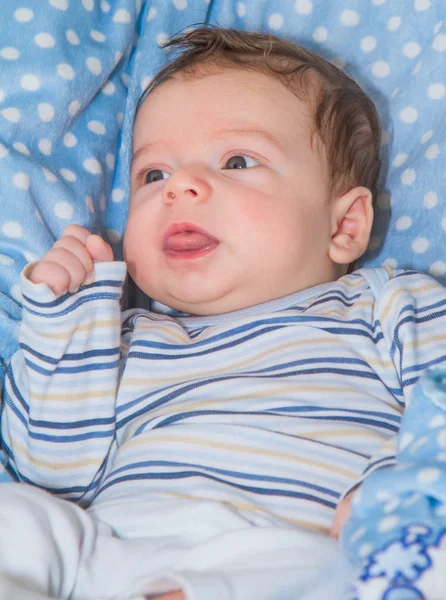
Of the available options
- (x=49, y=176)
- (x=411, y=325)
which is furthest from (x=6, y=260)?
(x=411, y=325)

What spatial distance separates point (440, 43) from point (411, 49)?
0.20 feet

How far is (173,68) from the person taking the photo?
1676 millimetres

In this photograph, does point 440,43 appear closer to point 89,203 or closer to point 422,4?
point 422,4

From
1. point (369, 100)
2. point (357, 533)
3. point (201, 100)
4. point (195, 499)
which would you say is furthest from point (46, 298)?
point (369, 100)

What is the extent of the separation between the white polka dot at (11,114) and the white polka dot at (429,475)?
1.04 m

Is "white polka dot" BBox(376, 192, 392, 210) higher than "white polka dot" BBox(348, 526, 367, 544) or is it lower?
higher

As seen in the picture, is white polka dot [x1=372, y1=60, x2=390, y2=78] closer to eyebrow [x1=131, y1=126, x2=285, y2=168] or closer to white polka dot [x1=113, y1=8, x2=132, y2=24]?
eyebrow [x1=131, y1=126, x2=285, y2=168]

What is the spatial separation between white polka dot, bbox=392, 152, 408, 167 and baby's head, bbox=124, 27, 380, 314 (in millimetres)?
98

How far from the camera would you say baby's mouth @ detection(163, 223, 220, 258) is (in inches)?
56.7

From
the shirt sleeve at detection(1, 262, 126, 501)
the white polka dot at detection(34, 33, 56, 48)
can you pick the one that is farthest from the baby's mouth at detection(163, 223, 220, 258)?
the white polka dot at detection(34, 33, 56, 48)

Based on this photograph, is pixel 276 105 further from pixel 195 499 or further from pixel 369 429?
pixel 195 499

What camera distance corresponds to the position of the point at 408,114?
5.86 feet

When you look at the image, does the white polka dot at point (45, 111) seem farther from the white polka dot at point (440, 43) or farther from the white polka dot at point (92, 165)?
the white polka dot at point (440, 43)

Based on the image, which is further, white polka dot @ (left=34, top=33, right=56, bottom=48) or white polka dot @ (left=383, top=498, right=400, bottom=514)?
white polka dot @ (left=34, top=33, right=56, bottom=48)
